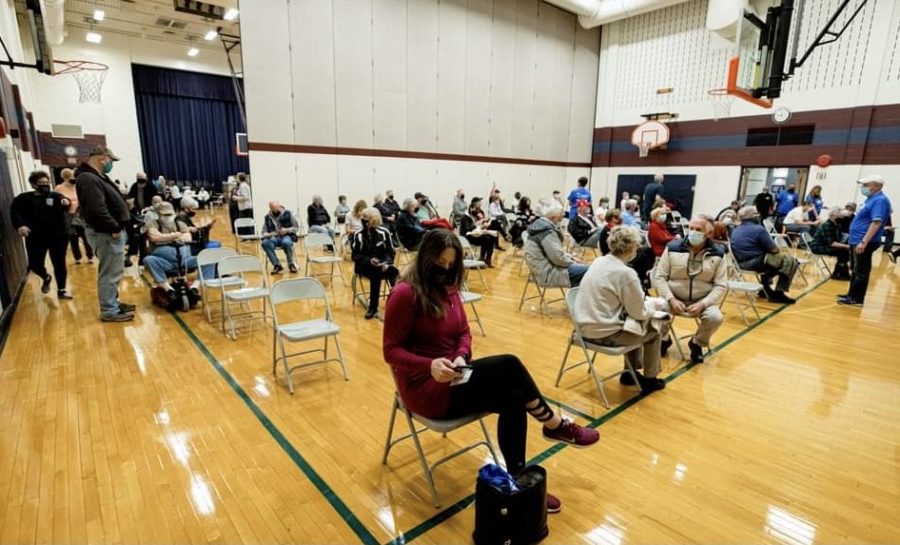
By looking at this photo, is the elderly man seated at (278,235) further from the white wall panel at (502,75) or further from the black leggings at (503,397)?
the white wall panel at (502,75)

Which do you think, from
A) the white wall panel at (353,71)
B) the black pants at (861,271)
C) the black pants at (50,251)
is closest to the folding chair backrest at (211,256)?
the black pants at (50,251)

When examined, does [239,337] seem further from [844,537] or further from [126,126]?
[126,126]

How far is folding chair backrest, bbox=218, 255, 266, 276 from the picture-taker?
15.6 ft

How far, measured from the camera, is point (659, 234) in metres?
5.91

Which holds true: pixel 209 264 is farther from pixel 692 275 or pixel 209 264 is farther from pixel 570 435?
pixel 692 275

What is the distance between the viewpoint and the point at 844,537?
2.10m

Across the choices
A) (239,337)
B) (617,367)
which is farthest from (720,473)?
(239,337)

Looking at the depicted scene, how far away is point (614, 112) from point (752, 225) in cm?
1286

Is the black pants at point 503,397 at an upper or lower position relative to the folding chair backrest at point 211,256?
lower

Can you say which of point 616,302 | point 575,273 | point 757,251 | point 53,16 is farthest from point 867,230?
point 53,16

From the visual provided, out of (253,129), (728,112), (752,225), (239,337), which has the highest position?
(728,112)

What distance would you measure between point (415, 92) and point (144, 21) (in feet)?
37.1

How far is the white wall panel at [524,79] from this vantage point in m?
15.0

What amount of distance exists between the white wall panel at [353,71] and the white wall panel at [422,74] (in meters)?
1.33
